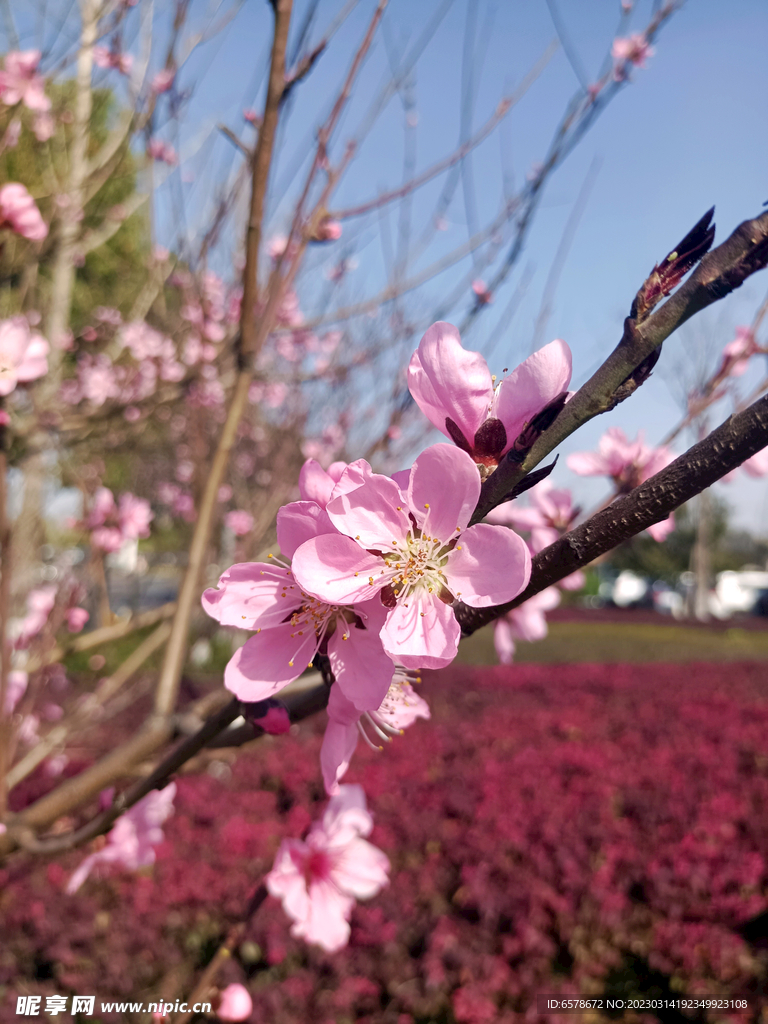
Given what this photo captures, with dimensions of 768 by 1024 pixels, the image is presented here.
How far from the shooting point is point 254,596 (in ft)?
2.51

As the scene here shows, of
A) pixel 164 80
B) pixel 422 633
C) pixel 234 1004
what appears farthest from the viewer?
pixel 164 80

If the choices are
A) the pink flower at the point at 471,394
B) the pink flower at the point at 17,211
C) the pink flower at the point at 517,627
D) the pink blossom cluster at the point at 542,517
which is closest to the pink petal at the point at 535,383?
the pink flower at the point at 471,394

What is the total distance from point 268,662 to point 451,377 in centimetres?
34

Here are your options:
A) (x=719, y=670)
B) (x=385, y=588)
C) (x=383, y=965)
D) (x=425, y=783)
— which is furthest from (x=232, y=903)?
(x=719, y=670)

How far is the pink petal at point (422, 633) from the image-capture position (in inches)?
23.0

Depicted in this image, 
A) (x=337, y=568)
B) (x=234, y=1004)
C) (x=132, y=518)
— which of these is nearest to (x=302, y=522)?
(x=337, y=568)

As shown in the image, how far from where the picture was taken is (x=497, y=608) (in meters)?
0.64

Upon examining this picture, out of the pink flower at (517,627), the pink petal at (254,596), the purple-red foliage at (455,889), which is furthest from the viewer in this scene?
the purple-red foliage at (455,889)

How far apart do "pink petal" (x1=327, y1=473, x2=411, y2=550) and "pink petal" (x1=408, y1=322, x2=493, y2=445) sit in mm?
90

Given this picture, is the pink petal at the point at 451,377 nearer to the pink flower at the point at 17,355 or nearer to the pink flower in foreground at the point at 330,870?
the pink flower in foreground at the point at 330,870

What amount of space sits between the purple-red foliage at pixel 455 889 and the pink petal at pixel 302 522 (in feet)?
6.89

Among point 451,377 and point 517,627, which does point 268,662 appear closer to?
point 451,377

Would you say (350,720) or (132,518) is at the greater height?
(350,720)

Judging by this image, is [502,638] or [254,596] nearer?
[254,596]
